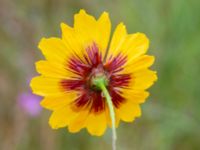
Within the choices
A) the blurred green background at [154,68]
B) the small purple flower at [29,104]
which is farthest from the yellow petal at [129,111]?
the small purple flower at [29,104]

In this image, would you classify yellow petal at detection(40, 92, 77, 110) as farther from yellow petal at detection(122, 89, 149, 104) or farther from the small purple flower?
the small purple flower

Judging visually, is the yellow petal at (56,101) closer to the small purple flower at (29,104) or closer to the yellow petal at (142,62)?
the yellow petal at (142,62)

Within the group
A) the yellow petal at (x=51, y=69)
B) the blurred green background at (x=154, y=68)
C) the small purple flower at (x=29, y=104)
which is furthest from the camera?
the small purple flower at (x=29, y=104)

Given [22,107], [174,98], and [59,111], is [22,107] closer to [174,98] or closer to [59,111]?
[174,98]

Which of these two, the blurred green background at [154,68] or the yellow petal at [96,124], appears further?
the blurred green background at [154,68]

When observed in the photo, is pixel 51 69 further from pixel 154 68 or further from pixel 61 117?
pixel 154 68

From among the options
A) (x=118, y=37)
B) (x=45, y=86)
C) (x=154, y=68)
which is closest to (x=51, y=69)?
(x=45, y=86)

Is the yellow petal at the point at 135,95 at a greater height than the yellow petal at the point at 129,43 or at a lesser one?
lesser

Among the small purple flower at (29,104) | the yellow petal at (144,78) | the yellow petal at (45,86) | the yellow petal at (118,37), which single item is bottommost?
the yellow petal at (144,78)
